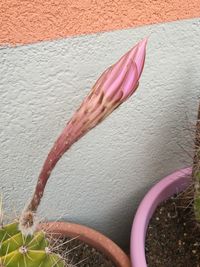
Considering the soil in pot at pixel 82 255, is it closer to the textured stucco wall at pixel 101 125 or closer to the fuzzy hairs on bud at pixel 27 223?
the textured stucco wall at pixel 101 125

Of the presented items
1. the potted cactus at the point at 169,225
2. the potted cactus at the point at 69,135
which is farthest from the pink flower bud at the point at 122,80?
the potted cactus at the point at 169,225

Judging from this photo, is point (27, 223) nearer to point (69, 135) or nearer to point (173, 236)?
point (69, 135)

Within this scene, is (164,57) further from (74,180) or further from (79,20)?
(74,180)

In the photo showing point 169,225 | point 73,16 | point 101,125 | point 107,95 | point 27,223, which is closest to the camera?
point 107,95

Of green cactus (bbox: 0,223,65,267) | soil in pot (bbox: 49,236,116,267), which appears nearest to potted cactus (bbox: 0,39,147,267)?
green cactus (bbox: 0,223,65,267)

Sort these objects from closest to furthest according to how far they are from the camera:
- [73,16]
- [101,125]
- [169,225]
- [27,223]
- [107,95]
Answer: [107,95] → [27,223] → [73,16] → [101,125] → [169,225]

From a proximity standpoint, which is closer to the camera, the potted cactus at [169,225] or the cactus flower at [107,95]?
the cactus flower at [107,95]

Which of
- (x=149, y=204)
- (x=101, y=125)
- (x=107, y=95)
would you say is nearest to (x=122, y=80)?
(x=107, y=95)
